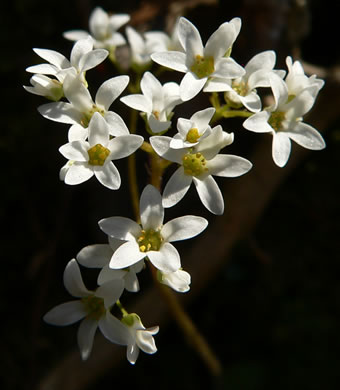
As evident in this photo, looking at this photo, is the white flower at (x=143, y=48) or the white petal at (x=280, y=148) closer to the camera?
the white petal at (x=280, y=148)

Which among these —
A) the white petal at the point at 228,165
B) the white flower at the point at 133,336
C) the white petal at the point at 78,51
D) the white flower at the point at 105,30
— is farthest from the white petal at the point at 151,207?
the white flower at the point at 105,30

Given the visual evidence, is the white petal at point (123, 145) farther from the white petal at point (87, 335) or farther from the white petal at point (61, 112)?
the white petal at point (87, 335)

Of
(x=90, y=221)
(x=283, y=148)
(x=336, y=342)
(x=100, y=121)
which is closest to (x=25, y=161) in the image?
(x=90, y=221)

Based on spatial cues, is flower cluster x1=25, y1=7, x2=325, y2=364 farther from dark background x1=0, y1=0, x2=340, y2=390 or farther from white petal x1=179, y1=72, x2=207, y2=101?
dark background x1=0, y1=0, x2=340, y2=390

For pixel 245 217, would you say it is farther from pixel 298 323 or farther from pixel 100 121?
pixel 100 121

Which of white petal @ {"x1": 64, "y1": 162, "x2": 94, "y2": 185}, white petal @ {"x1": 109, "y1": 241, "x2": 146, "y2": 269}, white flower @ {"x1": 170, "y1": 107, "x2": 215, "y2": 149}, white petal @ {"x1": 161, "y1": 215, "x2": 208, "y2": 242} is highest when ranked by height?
white flower @ {"x1": 170, "y1": 107, "x2": 215, "y2": 149}

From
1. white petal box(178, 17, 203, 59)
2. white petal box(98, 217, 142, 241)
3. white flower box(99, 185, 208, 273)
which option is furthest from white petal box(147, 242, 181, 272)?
white petal box(178, 17, 203, 59)
